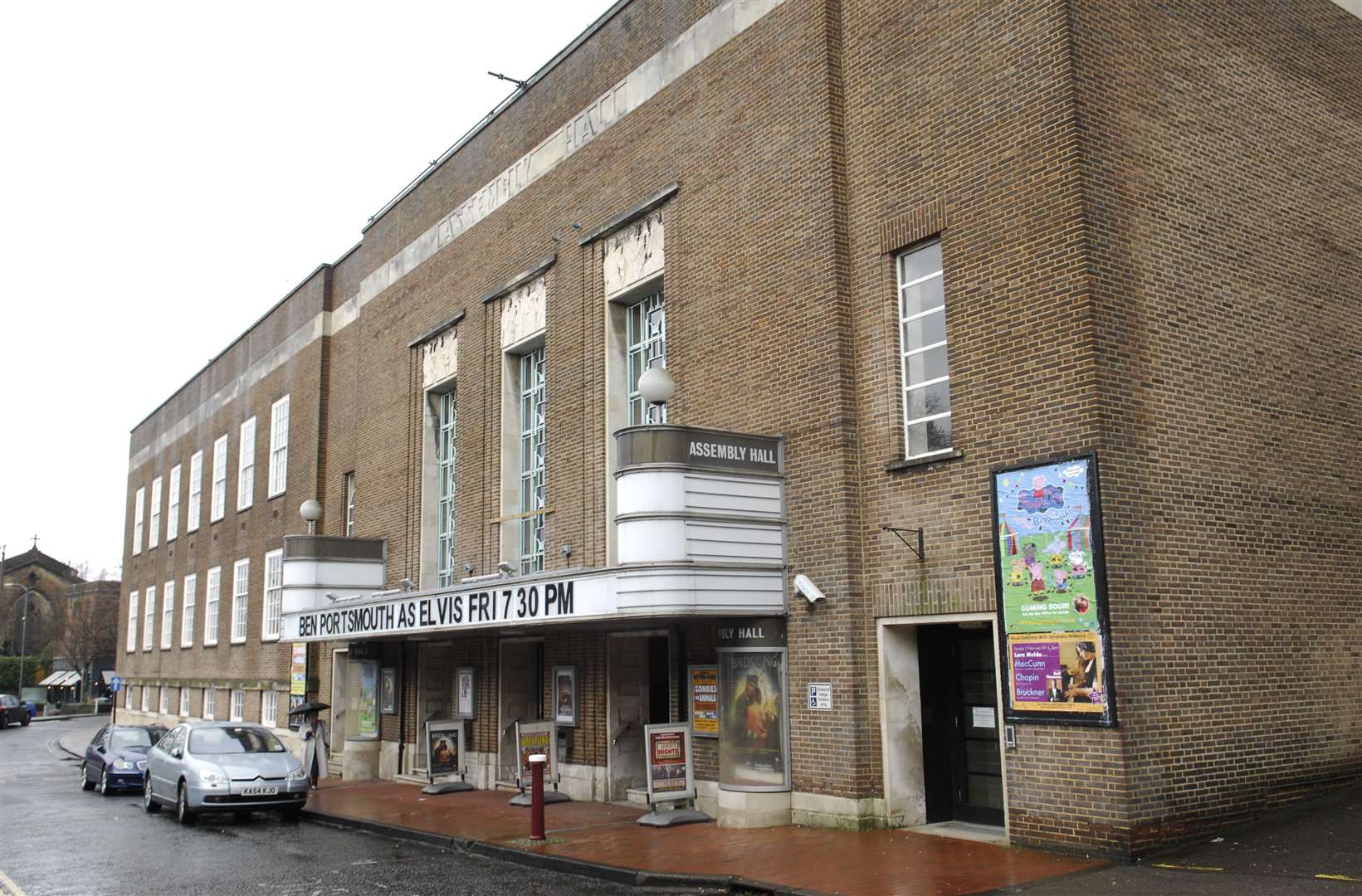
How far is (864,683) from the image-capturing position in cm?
1320

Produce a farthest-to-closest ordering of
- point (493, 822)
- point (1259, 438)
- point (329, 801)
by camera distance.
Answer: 1. point (329, 801)
2. point (493, 822)
3. point (1259, 438)

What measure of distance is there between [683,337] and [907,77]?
15.4 feet

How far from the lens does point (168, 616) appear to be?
42031 mm

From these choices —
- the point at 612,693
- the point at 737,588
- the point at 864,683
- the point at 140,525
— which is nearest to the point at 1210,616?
the point at 864,683

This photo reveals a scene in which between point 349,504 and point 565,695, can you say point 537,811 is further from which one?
point 349,504

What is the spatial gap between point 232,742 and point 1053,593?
1301 cm

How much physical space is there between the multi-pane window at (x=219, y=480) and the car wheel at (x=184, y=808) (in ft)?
66.6

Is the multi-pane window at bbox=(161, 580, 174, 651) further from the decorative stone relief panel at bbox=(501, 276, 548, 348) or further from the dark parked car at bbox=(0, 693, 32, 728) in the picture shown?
the decorative stone relief panel at bbox=(501, 276, 548, 348)

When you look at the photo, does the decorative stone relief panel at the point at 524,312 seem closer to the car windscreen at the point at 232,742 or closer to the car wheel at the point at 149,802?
the car windscreen at the point at 232,742

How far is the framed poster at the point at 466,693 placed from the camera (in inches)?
822

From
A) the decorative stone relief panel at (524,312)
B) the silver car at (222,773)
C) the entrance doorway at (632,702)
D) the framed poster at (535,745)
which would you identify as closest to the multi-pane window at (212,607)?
the silver car at (222,773)

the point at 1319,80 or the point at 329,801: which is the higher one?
the point at 1319,80

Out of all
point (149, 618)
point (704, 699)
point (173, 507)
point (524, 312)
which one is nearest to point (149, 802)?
point (704, 699)

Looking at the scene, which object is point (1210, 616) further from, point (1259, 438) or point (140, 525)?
point (140, 525)
